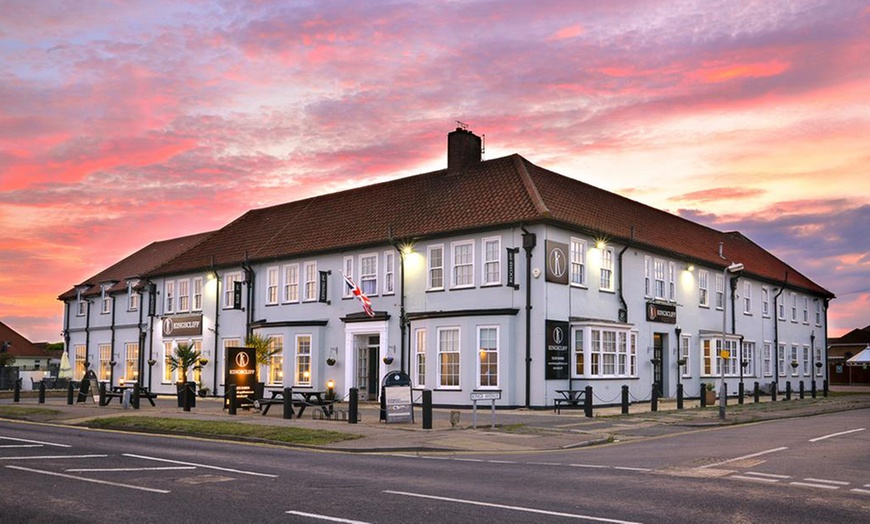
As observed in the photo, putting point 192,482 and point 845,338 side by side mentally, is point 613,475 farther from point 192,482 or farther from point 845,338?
point 845,338

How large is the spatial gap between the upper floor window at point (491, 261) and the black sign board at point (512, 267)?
0.80 metres

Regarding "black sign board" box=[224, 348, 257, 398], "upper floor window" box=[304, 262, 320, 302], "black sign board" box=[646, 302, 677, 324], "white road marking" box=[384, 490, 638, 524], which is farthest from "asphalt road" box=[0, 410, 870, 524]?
"upper floor window" box=[304, 262, 320, 302]

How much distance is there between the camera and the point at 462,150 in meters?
38.3

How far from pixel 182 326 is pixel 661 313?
84.1 ft

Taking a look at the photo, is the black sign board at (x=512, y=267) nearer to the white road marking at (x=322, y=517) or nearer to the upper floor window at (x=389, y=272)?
the upper floor window at (x=389, y=272)

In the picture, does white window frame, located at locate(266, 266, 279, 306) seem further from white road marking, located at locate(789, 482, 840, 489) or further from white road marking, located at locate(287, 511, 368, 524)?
white road marking, located at locate(287, 511, 368, 524)

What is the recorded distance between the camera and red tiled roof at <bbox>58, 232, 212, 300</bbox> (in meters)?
54.4

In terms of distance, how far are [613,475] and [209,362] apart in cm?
3443

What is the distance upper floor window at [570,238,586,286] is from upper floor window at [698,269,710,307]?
11.5 m

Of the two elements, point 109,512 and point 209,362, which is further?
point 209,362

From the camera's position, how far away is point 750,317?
47438 mm

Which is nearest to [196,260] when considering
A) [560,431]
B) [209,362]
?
[209,362]

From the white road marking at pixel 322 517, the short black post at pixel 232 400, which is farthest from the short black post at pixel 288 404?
the white road marking at pixel 322 517

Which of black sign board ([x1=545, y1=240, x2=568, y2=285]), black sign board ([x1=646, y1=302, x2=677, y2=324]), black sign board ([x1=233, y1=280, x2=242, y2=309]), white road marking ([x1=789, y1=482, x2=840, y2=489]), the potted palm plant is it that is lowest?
white road marking ([x1=789, y1=482, x2=840, y2=489])
